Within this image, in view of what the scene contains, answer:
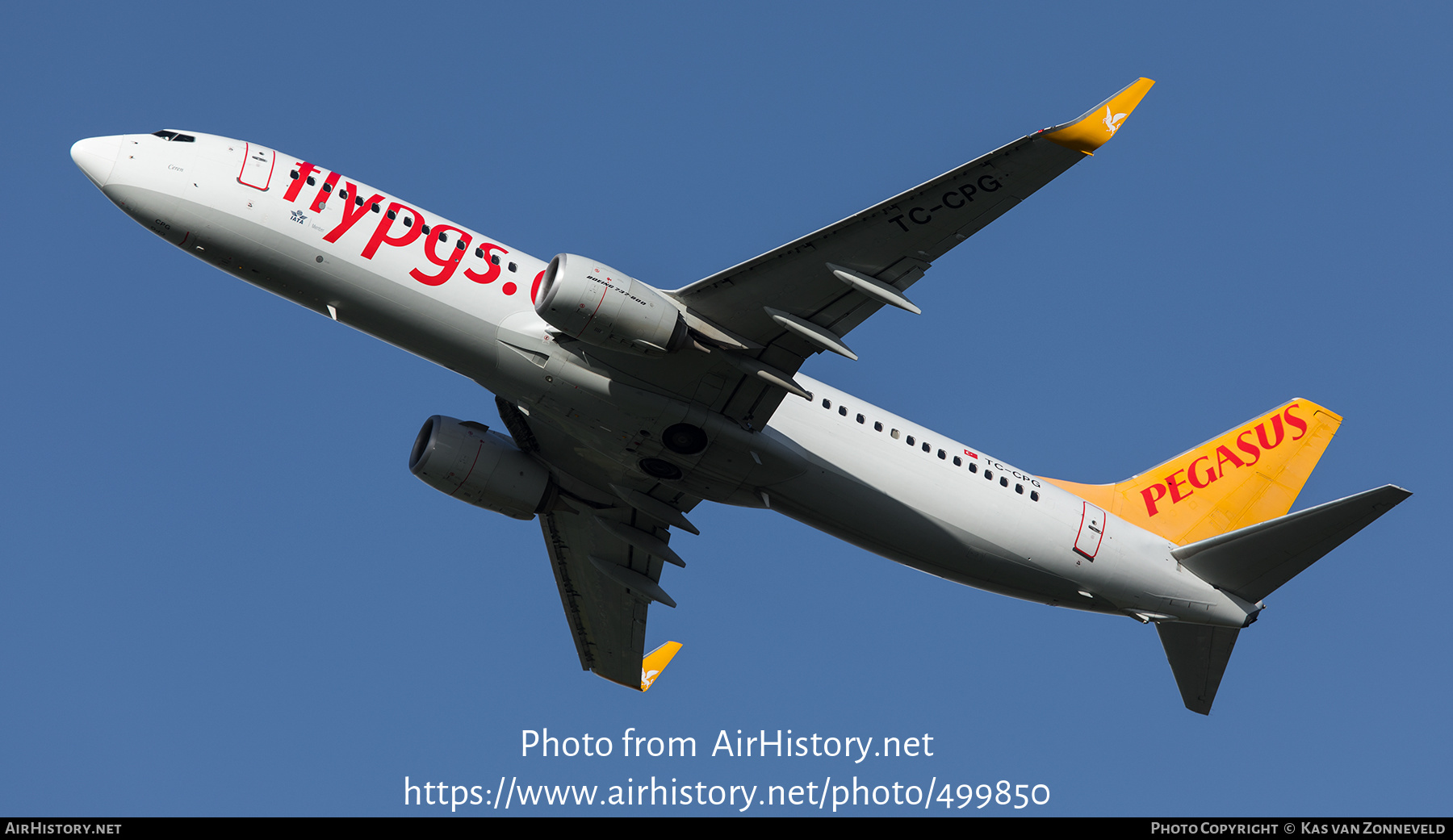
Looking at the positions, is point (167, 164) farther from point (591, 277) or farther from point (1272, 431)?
point (1272, 431)

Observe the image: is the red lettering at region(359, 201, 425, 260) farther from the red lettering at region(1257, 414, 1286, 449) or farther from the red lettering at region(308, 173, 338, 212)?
the red lettering at region(1257, 414, 1286, 449)

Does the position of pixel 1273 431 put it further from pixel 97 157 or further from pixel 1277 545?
pixel 97 157

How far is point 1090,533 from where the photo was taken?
3244 cm

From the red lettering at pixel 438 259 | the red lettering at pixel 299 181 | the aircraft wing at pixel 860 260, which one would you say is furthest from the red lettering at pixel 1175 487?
the red lettering at pixel 299 181

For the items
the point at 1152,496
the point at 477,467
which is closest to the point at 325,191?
the point at 477,467

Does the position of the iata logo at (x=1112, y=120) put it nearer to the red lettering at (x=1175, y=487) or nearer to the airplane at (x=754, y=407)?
the airplane at (x=754, y=407)

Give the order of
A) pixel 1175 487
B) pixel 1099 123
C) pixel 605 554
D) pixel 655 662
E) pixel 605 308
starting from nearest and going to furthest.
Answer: pixel 1099 123
pixel 605 308
pixel 1175 487
pixel 605 554
pixel 655 662

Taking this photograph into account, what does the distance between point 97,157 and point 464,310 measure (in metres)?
8.85

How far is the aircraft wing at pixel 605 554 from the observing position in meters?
33.7

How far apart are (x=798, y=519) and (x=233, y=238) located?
14743 mm

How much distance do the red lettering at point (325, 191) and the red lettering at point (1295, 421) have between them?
26213 mm

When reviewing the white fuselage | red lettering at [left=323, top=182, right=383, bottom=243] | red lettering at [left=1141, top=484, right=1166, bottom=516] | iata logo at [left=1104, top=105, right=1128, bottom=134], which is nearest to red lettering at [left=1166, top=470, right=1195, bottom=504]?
red lettering at [left=1141, top=484, right=1166, bottom=516]

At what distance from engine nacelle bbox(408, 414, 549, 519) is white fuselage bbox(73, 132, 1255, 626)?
4292 millimetres

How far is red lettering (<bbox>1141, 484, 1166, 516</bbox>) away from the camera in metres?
34.3
